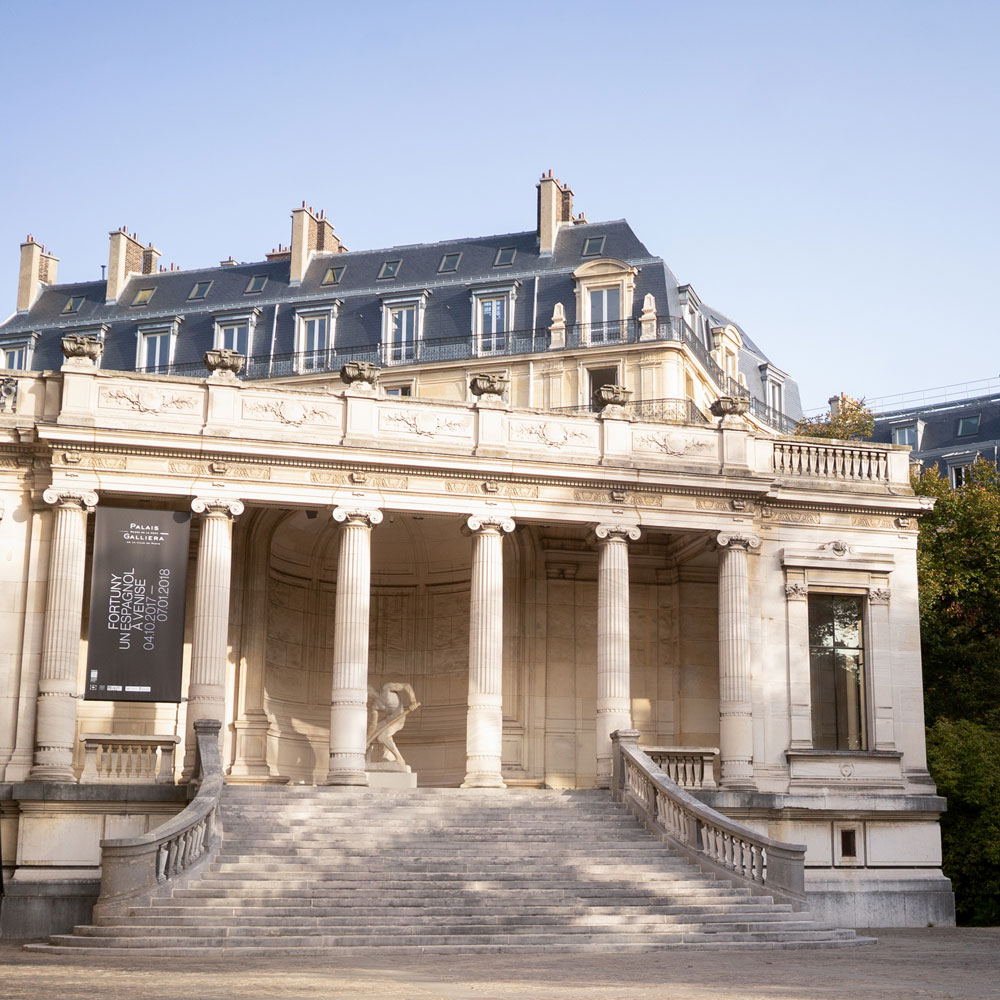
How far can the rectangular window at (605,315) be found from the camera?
43.4 m

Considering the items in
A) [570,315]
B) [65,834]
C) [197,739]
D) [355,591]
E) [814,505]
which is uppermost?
[570,315]

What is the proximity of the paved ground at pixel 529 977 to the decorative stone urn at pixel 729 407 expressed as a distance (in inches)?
475

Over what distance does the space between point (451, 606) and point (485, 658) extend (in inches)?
189

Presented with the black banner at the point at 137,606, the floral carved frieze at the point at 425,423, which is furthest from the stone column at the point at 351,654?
the black banner at the point at 137,606

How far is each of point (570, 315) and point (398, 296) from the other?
5.82 m

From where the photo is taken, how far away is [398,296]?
46.2 meters

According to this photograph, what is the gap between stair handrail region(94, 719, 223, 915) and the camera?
60.5ft

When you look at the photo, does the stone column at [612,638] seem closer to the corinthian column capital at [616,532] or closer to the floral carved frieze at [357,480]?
the corinthian column capital at [616,532]

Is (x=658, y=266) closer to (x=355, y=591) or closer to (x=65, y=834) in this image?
(x=355, y=591)

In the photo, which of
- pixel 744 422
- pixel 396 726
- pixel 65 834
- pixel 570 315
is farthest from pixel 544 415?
pixel 570 315

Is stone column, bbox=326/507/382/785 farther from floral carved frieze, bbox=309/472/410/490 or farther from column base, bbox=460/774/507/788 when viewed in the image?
column base, bbox=460/774/507/788

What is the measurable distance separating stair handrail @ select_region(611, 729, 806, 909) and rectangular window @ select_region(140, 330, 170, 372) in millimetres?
28060

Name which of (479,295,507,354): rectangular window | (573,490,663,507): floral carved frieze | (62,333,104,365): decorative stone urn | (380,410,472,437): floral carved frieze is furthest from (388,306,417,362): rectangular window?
(62,333,104,365): decorative stone urn

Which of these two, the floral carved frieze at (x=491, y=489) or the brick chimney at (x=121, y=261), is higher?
the brick chimney at (x=121, y=261)
